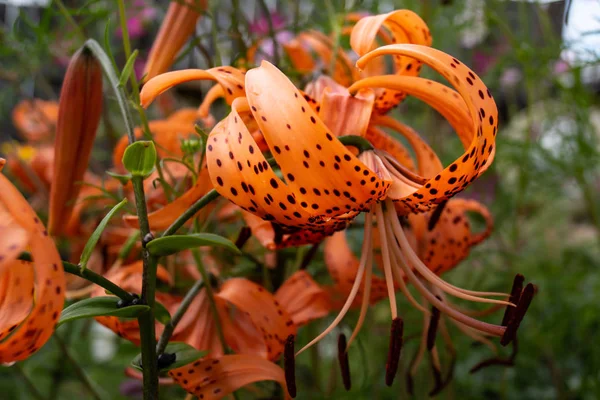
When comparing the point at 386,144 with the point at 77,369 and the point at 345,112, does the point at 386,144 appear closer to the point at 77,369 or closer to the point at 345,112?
the point at 345,112

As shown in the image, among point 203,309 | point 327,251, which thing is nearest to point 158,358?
point 203,309

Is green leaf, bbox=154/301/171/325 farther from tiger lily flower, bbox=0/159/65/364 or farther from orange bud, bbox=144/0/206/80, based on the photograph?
orange bud, bbox=144/0/206/80

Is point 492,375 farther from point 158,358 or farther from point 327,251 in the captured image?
point 158,358

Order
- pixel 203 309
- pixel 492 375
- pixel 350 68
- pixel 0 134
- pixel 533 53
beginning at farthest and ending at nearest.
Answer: pixel 0 134 < pixel 492 375 < pixel 533 53 < pixel 350 68 < pixel 203 309

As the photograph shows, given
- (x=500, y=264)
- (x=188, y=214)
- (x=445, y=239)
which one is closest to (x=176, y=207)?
(x=188, y=214)

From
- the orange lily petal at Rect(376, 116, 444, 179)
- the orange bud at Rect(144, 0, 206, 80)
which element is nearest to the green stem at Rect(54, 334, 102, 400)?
the orange bud at Rect(144, 0, 206, 80)

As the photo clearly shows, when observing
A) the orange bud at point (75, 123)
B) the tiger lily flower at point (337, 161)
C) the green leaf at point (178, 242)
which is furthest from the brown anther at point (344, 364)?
the orange bud at point (75, 123)
